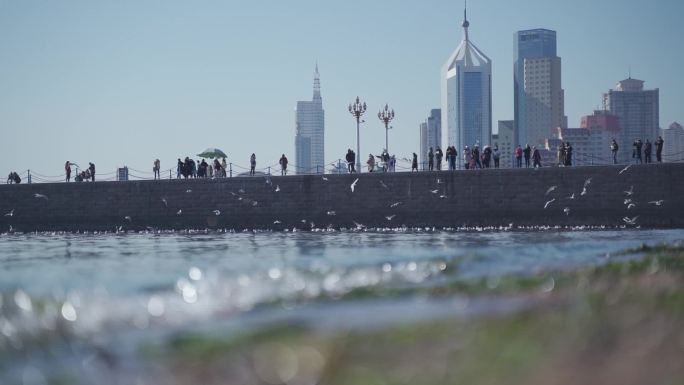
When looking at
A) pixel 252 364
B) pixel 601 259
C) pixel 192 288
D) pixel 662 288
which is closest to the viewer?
pixel 252 364

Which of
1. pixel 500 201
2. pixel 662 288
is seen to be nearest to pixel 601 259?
pixel 662 288

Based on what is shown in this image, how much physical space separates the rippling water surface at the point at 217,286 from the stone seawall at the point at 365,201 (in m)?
14.4

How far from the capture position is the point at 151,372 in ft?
18.8

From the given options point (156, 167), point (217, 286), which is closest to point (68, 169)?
point (156, 167)

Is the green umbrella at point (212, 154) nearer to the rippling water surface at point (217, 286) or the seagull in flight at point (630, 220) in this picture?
the seagull in flight at point (630, 220)

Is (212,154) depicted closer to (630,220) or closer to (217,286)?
(630,220)

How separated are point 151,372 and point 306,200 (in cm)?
2953

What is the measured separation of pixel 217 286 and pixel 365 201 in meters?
23.7

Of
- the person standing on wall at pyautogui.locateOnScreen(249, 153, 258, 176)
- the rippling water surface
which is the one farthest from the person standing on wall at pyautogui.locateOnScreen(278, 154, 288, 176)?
the rippling water surface

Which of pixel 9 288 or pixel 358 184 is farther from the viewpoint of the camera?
pixel 358 184

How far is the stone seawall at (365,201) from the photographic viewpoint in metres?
31.2

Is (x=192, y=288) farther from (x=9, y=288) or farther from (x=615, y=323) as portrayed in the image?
(x=615, y=323)

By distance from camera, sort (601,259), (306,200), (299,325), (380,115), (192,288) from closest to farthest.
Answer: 1. (299,325)
2. (192,288)
3. (601,259)
4. (306,200)
5. (380,115)

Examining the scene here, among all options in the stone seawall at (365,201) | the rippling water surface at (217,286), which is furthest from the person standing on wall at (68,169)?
the rippling water surface at (217,286)
